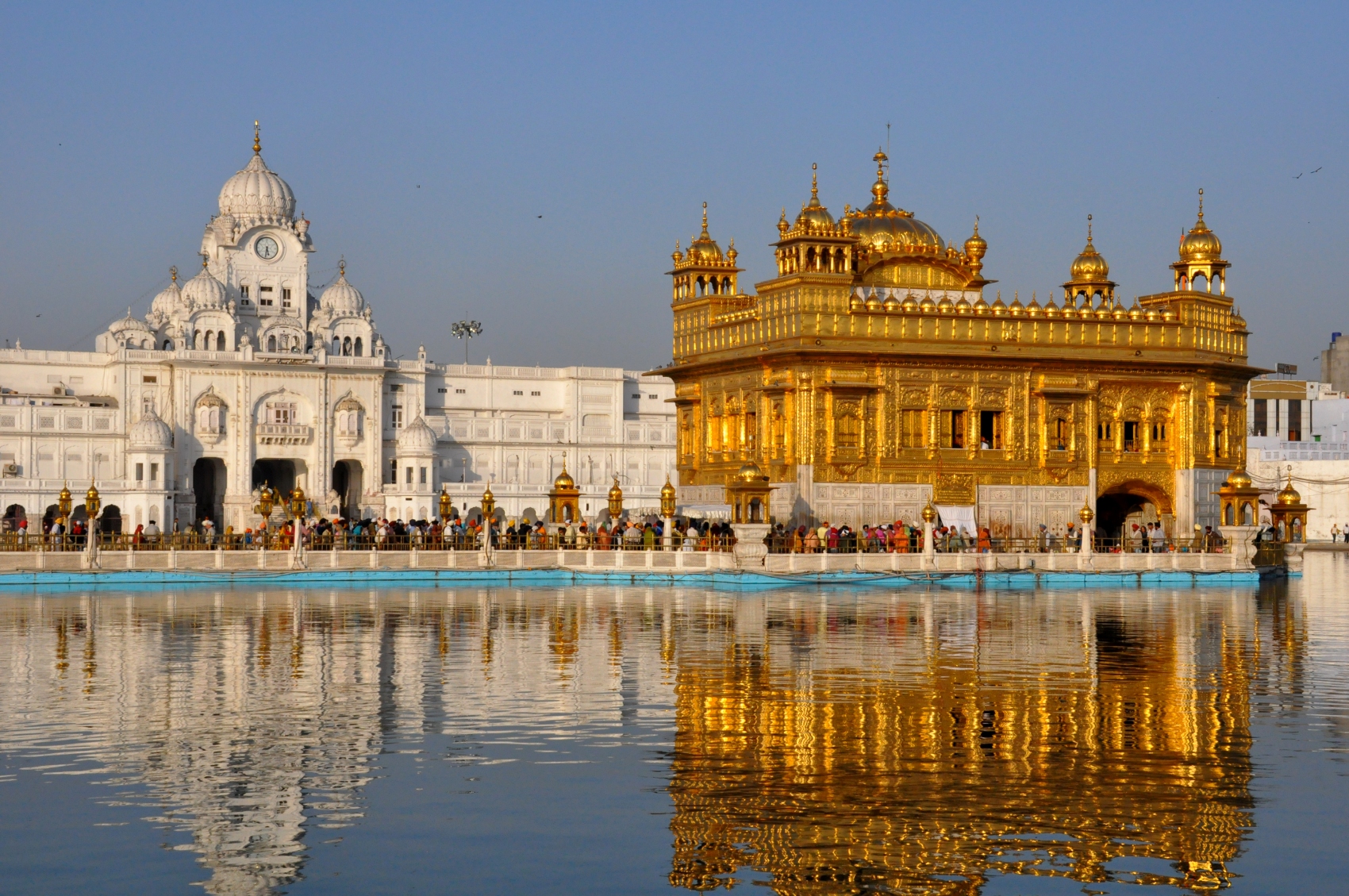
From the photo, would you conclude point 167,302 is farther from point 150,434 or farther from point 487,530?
point 487,530

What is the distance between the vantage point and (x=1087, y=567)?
3334 cm

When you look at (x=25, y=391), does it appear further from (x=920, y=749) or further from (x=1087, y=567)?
(x=920, y=749)

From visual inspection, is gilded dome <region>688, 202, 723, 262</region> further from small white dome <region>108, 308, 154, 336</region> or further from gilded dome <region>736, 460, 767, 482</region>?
small white dome <region>108, 308, 154, 336</region>

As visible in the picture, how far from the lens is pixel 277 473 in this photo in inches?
3012

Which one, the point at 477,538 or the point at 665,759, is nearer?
the point at 665,759

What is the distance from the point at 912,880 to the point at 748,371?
97.2 feet

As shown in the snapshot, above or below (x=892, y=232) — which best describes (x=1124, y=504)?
below

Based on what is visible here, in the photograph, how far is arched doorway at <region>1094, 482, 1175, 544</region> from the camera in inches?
1540

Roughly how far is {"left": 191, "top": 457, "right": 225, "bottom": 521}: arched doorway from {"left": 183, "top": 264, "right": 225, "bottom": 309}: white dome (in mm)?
6238

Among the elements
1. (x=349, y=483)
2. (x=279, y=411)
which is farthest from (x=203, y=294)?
(x=349, y=483)

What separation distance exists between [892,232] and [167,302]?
45.2 meters

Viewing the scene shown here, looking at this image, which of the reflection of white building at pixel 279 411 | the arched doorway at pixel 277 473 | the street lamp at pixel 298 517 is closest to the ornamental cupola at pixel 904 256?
the street lamp at pixel 298 517

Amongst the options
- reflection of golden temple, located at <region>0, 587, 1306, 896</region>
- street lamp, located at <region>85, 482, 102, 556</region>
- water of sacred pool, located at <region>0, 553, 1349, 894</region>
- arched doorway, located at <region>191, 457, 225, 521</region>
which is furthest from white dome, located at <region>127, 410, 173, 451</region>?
water of sacred pool, located at <region>0, 553, 1349, 894</region>

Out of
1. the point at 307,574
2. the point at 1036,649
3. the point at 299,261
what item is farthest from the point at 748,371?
the point at 299,261
